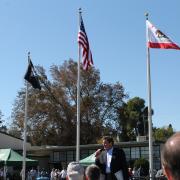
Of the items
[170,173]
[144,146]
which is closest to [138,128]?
[144,146]

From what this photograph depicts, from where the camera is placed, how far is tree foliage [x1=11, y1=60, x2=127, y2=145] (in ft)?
199

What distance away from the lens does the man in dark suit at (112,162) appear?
28.7ft

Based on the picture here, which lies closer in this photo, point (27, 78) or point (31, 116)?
point (27, 78)

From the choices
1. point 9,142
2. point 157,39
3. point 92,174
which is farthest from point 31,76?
point 9,142

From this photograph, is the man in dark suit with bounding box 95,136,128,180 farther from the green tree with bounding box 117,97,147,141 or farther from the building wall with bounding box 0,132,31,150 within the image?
the green tree with bounding box 117,97,147,141

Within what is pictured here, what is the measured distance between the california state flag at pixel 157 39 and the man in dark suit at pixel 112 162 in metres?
13.2

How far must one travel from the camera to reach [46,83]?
63.8m

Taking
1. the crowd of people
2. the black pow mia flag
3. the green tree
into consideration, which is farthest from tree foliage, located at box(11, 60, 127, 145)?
the crowd of people

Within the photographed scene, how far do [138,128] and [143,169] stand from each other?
3091 centimetres

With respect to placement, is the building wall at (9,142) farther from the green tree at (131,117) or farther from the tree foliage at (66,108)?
the green tree at (131,117)

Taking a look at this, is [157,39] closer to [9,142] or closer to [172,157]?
[172,157]

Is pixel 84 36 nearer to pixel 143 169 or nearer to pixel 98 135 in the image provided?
pixel 143 169

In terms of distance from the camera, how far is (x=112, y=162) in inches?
344

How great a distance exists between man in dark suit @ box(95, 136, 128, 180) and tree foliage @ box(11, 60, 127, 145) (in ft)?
169
